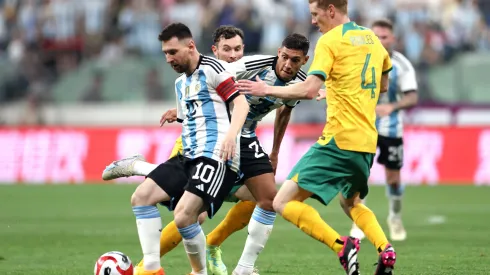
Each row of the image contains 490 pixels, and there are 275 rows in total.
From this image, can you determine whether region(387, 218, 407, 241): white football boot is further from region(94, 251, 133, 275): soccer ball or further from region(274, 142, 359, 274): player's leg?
region(94, 251, 133, 275): soccer ball

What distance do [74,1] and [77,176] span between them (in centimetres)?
503

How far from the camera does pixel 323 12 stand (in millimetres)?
7453

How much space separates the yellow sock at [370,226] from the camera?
24.4 feet

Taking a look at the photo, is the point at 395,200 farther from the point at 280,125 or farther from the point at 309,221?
the point at 309,221

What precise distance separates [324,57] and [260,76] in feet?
4.56

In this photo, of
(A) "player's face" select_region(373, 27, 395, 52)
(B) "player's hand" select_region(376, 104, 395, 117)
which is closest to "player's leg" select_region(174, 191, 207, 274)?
(B) "player's hand" select_region(376, 104, 395, 117)

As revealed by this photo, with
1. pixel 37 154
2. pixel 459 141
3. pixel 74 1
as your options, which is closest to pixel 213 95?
pixel 459 141

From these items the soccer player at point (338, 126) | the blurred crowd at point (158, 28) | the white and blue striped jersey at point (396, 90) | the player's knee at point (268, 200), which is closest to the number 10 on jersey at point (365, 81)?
the soccer player at point (338, 126)

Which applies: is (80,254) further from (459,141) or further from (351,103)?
(459,141)

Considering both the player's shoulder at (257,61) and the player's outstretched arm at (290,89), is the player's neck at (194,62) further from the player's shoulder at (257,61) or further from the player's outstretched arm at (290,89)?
the player's shoulder at (257,61)

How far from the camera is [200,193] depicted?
7371 mm

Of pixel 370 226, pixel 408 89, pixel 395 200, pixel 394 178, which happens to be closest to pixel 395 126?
pixel 408 89

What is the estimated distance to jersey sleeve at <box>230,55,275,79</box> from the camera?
8.41m

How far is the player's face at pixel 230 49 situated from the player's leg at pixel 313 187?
1.95m
